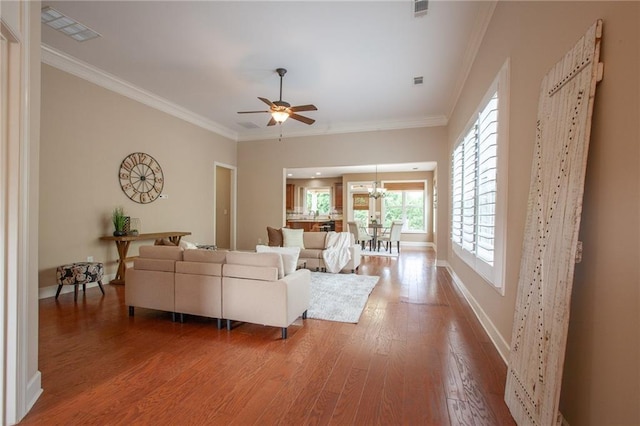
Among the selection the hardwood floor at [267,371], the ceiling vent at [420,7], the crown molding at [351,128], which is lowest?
the hardwood floor at [267,371]

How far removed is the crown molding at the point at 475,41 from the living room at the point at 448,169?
11 centimetres

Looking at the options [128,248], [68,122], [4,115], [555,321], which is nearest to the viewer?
[555,321]

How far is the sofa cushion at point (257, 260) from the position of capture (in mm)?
2955

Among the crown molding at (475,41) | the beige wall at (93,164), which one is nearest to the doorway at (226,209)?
the beige wall at (93,164)

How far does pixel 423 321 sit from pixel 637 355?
234 cm

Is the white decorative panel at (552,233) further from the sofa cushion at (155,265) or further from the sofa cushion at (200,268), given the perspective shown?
the sofa cushion at (155,265)

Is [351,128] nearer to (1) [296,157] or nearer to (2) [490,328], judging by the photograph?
(1) [296,157]

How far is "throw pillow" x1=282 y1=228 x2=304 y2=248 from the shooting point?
600 cm

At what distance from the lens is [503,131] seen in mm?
2629

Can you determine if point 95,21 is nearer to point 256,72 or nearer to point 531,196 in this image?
point 256,72

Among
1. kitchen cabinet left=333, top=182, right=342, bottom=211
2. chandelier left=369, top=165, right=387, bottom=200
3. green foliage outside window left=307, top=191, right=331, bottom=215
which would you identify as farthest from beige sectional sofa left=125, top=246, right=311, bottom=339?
green foliage outside window left=307, top=191, right=331, bottom=215

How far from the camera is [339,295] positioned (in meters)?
4.28

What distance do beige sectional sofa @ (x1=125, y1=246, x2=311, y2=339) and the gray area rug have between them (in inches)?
15.2

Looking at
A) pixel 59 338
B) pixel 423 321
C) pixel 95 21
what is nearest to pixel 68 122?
pixel 95 21
